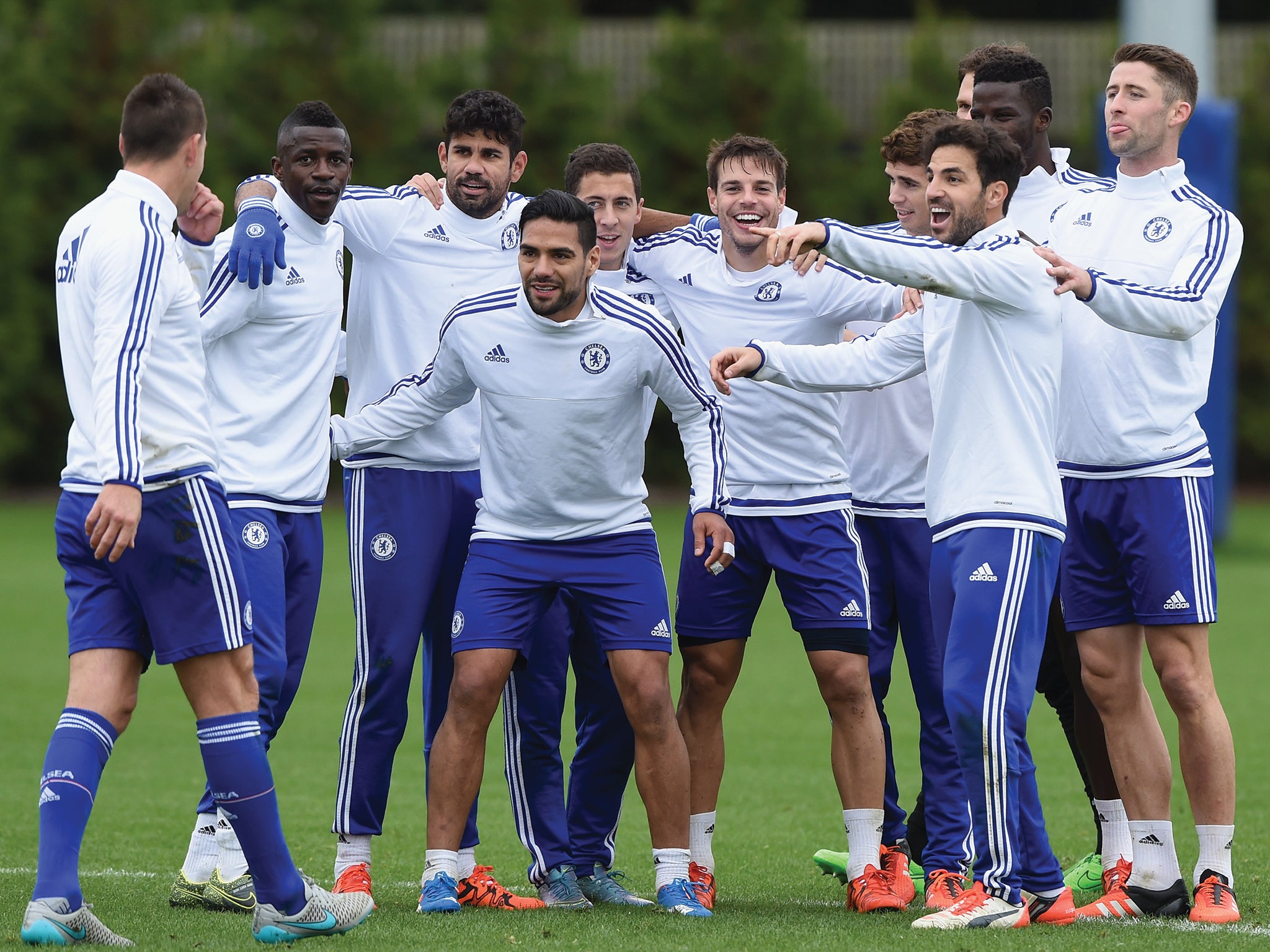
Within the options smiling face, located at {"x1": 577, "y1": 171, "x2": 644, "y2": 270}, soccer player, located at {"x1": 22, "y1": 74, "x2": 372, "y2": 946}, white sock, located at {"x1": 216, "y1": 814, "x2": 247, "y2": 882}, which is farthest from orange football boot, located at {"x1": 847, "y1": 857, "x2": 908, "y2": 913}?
smiling face, located at {"x1": 577, "y1": 171, "x2": 644, "y2": 270}

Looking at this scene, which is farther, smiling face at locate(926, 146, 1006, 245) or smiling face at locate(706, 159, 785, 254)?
smiling face at locate(706, 159, 785, 254)

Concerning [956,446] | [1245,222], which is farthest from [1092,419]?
[1245,222]

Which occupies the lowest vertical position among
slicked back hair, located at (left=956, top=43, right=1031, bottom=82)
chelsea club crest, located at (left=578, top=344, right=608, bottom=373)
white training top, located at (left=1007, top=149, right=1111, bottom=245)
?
chelsea club crest, located at (left=578, top=344, right=608, bottom=373)

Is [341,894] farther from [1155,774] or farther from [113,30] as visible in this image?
[113,30]

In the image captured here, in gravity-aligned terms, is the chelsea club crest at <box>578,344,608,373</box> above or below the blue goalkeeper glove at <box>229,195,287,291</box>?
below

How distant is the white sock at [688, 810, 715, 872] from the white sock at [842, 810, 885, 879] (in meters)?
0.50

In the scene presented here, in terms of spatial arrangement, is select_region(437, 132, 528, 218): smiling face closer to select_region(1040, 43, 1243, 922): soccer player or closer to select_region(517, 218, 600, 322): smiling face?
select_region(517, 218, 600, 322): smiling face

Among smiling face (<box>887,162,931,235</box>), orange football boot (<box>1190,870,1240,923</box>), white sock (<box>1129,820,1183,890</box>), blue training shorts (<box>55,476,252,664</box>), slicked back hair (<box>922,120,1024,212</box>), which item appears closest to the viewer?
blue training shorts (<box>55,476,252,664</box>)

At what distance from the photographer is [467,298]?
6.08m

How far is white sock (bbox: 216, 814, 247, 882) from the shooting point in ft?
19.6

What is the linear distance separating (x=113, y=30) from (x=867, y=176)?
449 inches

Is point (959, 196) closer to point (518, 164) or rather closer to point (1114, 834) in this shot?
point (518, 164)

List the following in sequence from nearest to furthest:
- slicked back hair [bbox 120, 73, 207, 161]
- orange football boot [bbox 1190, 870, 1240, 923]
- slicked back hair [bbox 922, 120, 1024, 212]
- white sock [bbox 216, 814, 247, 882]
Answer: slicked back hair [bbox 120, 73, 207, 161], slicked back hair [bbox 922, 120, 1024, 212], orange football boot [bbox 1190, 870, 1240, 923], white sock [bbox 216, 814, 247, 882]

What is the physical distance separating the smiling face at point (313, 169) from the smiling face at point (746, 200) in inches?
54.7
